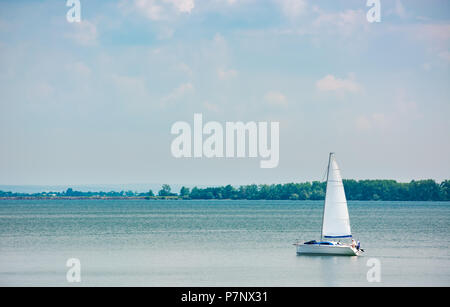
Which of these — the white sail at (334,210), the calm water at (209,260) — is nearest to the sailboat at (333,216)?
the white sail at (334,210)

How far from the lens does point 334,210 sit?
2488 inches

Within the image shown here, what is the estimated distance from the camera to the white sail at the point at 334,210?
62719mm

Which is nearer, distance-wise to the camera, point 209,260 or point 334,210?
point 209,260

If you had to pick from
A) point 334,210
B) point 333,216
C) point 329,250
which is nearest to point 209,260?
point 329,250

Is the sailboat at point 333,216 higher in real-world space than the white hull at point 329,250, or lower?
higher

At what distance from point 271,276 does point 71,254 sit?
21902mm

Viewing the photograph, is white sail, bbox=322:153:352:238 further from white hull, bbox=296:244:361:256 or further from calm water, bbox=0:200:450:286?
calm water, bbox=0:200:450:286

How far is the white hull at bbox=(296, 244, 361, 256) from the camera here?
60.4 meters

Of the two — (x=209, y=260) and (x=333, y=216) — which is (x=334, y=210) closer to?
(x=333, y=216)

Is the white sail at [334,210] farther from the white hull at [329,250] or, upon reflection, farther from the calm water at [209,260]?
the calm water at [209,260]

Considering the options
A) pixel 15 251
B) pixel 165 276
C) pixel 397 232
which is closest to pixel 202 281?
pixel 165 276

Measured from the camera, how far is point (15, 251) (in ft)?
219

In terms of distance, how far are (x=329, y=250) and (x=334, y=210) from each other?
4.25 meters

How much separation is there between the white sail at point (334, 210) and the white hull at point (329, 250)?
7.05 feet
